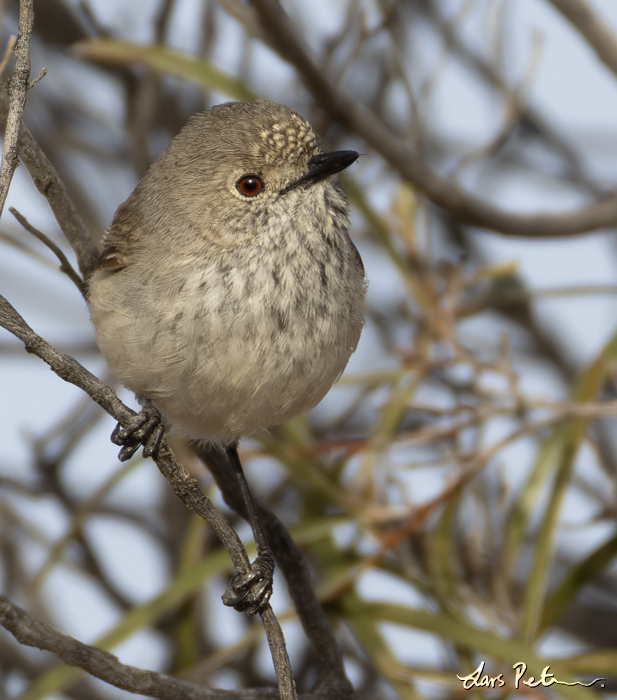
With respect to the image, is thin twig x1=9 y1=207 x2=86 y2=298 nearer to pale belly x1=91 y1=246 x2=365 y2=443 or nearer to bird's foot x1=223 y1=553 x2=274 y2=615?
pale belly x1=91 y1=246 x2=365 y2=443

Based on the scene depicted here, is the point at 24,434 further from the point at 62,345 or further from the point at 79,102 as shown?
the point at 79,102

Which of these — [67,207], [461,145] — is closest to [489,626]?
[67,207]

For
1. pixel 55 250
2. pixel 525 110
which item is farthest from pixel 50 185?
pixel 525 110
